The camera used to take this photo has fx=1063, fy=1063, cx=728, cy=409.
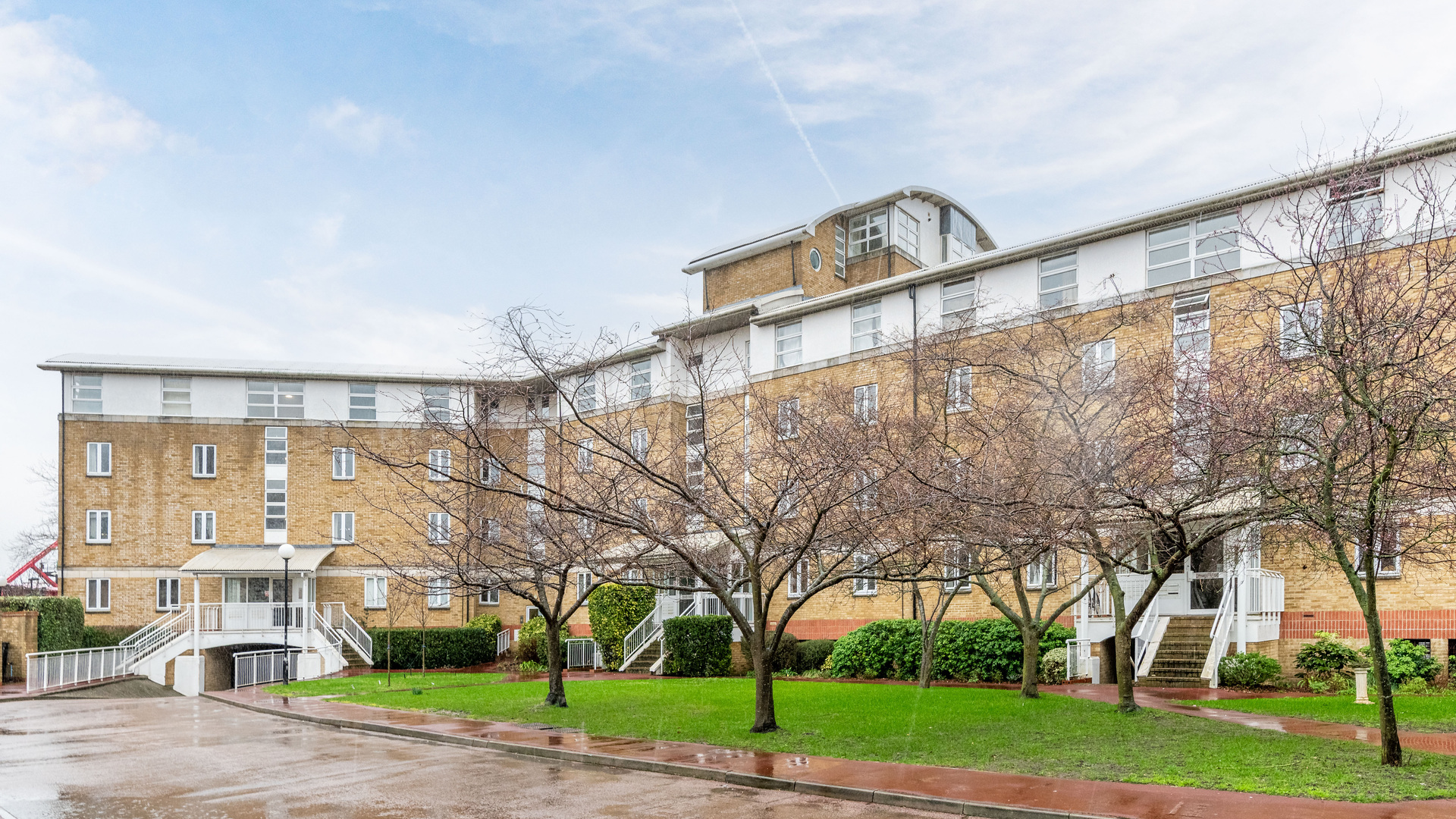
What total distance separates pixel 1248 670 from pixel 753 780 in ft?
47.0

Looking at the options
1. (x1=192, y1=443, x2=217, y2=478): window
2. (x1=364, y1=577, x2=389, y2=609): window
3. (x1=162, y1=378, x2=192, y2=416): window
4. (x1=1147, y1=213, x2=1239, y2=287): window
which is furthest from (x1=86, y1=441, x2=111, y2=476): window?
(x1=1147, y1=213, x2=1239, y2=287): window

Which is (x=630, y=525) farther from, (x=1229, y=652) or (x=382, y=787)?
(x=1229, y=652)

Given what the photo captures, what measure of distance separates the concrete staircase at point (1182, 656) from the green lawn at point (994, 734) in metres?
3.93

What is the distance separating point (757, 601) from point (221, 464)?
3264cm

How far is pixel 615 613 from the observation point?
33188mm

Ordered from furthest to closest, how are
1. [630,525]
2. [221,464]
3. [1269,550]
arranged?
[221,464] → [1269,550] → [630,525]

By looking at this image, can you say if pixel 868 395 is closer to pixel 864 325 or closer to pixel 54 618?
pixel 864 325

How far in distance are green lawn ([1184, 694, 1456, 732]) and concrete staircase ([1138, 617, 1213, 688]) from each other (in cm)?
293

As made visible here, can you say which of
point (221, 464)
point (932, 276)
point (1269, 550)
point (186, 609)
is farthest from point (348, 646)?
point (1269, 550)

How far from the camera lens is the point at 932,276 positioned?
30.7 m

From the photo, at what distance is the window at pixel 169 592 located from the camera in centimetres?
4022

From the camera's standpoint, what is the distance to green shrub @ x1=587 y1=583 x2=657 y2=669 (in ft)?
108

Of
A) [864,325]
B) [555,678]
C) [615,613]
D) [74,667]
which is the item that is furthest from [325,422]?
[555,678]

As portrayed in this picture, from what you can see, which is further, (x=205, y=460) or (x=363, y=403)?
(x=363, y=403)
